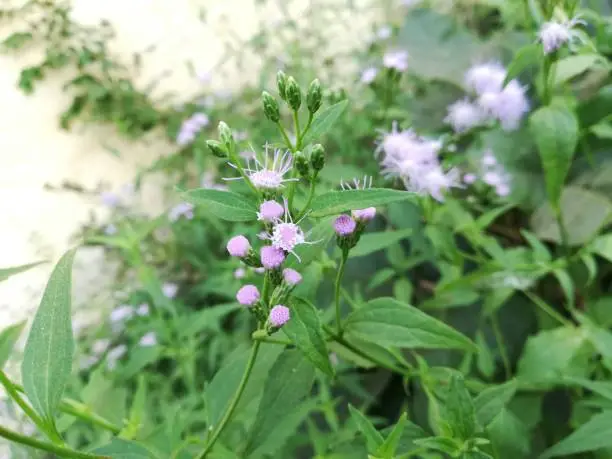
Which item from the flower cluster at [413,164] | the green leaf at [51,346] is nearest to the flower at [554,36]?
the flower cluster at [413,164]

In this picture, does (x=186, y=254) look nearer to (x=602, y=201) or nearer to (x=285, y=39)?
(x=285, y=39)

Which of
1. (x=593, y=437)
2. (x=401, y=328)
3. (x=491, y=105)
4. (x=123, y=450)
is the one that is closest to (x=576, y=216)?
(x=491, y=105)

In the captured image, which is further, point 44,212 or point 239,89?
point 239,89

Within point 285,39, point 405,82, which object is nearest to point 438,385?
point 405,82

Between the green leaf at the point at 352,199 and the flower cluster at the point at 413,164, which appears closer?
the green leaf at the point at 352,199

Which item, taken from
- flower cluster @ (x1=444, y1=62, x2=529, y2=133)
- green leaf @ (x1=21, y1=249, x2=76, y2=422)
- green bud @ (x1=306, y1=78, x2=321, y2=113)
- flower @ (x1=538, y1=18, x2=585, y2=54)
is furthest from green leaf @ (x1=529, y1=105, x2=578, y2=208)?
green leaf @ (x1=21, y1=249, x2=76, y2=422)

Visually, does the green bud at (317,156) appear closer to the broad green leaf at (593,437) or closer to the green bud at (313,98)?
the green bud at (313,98)

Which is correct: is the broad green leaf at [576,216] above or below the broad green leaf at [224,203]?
below

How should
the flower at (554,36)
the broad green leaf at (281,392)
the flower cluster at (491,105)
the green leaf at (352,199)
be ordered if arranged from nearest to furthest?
the green leaf at (352,199)
the broad green leaf at (281,392)
the flower at (554,36)
the flower cluster at (491,105)
